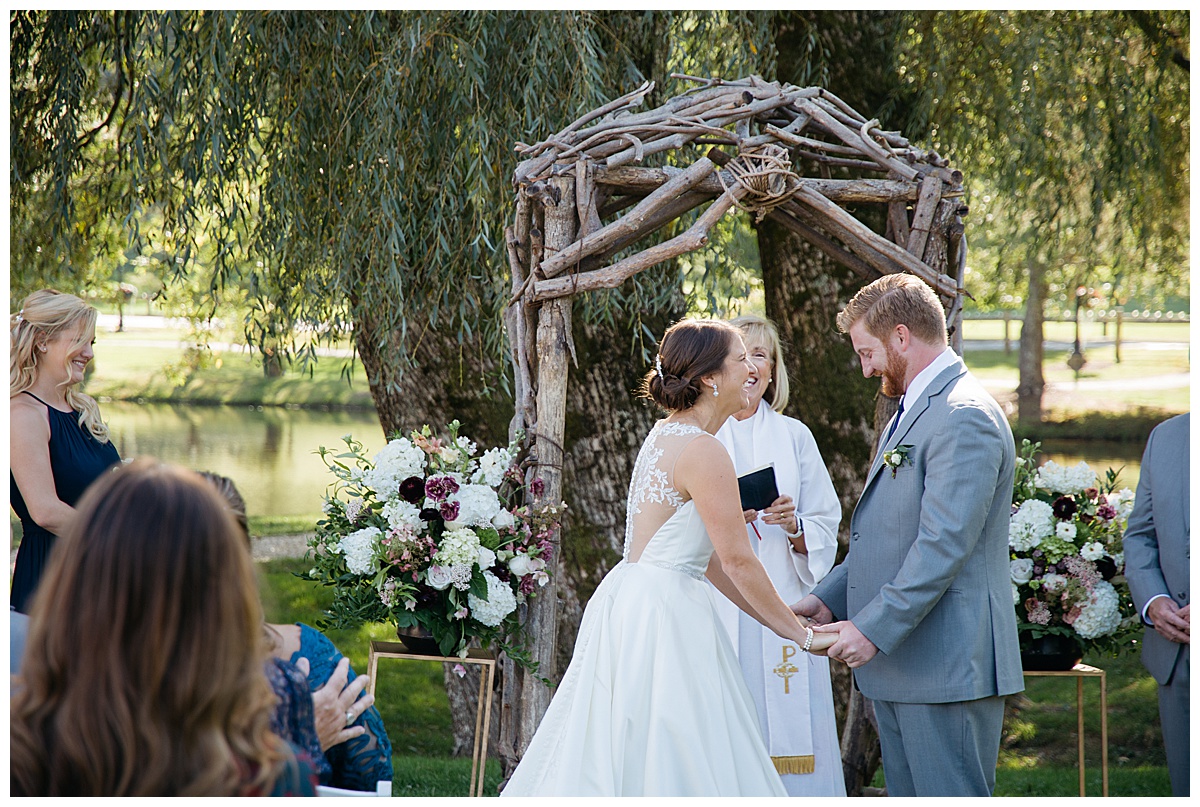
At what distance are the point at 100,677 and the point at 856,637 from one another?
198 centimetres

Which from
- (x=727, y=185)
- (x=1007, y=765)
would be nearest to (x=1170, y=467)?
(x=727, y=185)

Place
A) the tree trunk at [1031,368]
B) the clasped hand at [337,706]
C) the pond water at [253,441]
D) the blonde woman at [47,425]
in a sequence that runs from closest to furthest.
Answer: the clasped hand at [337,706]
the blonde woman at [47,425]
the pond water at [253,441]
the tree trunk at [1031,368]

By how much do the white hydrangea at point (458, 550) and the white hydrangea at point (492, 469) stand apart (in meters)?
0.21

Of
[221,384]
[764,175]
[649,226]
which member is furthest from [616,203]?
[221,384]

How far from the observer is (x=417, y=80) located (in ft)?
14.9

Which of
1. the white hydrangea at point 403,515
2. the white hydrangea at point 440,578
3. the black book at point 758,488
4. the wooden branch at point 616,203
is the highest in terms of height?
the wooden branch at point 616,203

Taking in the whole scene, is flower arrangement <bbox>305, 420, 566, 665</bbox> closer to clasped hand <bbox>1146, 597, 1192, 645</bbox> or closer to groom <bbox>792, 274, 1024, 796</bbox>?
groom <bbox>792, 274, 1024, 796</bbox>

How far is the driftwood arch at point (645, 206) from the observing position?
3611mm

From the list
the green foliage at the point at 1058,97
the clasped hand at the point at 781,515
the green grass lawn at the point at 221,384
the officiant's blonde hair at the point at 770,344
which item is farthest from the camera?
the green grass lawn at the point at 221,384

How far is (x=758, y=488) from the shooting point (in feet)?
11.9

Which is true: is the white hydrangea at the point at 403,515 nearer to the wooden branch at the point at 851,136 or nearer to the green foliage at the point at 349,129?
the green foliage at the point at 349,129

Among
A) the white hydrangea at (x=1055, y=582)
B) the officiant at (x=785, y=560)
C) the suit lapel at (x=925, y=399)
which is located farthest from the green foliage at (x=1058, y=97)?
the suit lapel at (x=925, y=399)

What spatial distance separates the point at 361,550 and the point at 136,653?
1977 mm

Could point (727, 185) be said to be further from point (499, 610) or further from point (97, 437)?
point (97, 437)
